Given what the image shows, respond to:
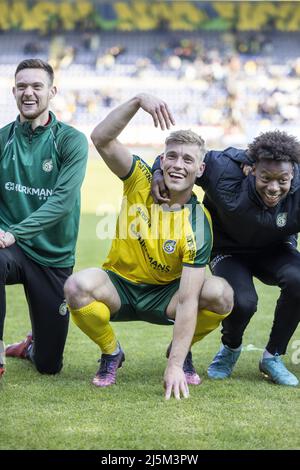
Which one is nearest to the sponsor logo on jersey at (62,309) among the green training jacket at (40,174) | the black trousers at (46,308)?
the black trousers at (46,308)

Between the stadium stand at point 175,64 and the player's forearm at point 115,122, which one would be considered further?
the stadium stand at point 175,64

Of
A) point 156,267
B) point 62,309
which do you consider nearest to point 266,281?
point 156,267

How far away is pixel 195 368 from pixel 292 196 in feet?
4.37

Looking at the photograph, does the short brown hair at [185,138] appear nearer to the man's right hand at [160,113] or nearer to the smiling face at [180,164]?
the smiling face at [180,164]

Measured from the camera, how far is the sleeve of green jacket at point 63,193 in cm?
459

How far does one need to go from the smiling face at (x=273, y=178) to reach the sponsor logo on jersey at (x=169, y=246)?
0.60m

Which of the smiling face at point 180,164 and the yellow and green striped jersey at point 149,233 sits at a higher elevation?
the smiling face at point 180,164

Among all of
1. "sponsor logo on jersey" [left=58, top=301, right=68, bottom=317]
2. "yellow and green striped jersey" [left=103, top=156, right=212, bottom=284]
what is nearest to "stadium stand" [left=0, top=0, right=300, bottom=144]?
"sponsor logo on jersey" [left=58, top=301, right=68, bottom=317]

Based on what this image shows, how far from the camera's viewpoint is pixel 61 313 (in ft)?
16.7

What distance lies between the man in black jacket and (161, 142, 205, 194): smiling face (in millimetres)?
83

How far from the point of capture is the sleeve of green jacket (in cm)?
459
